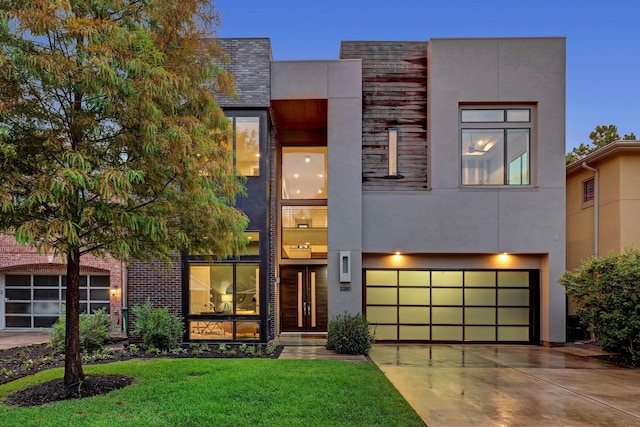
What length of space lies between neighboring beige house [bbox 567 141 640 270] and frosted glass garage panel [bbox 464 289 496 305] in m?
3.85

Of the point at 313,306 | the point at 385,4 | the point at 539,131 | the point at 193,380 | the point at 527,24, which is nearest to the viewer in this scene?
the point at 193,380

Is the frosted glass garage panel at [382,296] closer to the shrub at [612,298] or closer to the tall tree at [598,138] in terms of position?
the shrub at [612,298]

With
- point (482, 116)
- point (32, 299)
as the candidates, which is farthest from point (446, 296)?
point (32, 299)

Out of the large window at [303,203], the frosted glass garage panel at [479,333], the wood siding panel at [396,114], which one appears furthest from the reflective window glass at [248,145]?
the frosted glass garage panel at [479,333]

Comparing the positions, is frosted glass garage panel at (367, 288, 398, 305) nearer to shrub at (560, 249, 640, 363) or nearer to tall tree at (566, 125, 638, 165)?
shrub at (560, 249, 640, 363)

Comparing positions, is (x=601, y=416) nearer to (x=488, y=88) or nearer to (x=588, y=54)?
(x=488, y=88)

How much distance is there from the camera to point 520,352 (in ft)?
35.6

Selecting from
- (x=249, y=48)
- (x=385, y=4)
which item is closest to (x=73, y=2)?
(x=249, y=48)

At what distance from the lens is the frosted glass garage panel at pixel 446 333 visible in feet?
40.7

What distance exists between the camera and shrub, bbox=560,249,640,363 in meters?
9.30

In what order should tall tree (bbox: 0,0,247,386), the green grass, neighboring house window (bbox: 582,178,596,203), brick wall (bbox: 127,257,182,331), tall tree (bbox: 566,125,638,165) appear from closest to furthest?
tall tree (bbox: 0,0,247,386) < the green grass < brick wall (bbox: 127,257,182,331) < neighboring house window (bbox: 582,178,596,203) < tall tree (bbox: 566,125,638,165)

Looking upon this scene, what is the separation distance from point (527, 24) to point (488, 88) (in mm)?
58858

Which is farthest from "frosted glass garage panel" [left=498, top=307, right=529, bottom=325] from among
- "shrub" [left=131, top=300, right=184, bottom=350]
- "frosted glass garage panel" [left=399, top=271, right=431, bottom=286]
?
"shrub" [left=131, top=300, right=184, bottom=350]

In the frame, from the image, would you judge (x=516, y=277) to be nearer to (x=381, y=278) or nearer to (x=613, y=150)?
(x=381, y=278)
